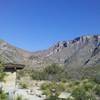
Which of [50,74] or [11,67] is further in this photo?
[50,74]

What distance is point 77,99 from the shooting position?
3108 centimetres

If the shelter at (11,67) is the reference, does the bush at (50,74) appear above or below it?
above

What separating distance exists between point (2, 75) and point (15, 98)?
4.48 m

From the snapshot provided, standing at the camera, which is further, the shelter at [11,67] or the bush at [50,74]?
the bush at [50,74]

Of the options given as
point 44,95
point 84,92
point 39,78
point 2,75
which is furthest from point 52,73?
point 2,75

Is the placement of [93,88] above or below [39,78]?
below

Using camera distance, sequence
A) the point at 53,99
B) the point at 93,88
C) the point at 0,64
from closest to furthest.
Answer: the point at 0,64
the point at 53,99
the point at 93,88

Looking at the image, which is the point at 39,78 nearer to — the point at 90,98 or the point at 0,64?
the point at 90,98

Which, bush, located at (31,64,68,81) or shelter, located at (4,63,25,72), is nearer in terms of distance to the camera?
shelter, located at (4,63,25,72)

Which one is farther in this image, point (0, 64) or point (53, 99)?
point (53, 99)

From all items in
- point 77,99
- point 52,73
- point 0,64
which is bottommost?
point 77,99

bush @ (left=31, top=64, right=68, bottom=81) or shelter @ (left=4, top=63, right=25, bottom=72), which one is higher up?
bush @ (left=31, top=64, right=68, bottom=81)

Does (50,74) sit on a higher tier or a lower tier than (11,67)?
higher

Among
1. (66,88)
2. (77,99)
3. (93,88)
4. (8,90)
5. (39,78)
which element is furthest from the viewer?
(39,78)
